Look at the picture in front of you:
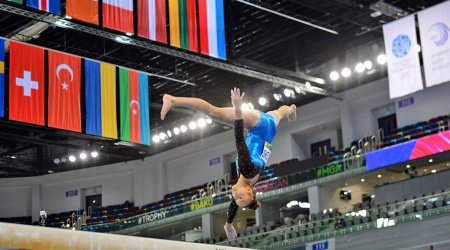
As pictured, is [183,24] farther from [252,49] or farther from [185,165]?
[185,165]

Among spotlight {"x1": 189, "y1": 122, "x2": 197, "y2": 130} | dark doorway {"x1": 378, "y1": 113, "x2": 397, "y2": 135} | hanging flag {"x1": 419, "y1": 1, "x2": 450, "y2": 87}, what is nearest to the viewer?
hanging flag {"x1": 419, "y1": 1, "x2": 450, "y2": 87}

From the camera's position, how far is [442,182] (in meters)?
22.1

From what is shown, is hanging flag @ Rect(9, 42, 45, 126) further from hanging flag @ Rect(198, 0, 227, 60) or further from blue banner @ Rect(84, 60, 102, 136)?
hanging flag @ Rect(198, 0, 227, 60)

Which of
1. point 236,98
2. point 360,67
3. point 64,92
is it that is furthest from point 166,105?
point 360,67

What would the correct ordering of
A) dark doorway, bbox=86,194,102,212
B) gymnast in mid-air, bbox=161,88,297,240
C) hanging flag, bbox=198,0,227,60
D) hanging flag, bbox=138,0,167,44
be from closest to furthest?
gymnast in mid-air, bbox=161,88,297,240
hanging flag, bbox=138,0,167,44
hanging flag, bbox=198,0,227,60
dark doorway, bbox=86,194,102,212

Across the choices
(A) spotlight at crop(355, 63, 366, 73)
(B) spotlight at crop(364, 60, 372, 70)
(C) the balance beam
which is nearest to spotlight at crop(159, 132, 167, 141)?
(A) spotlight at crop(355, 63, 366, 73)

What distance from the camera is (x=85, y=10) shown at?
16906 millimetres

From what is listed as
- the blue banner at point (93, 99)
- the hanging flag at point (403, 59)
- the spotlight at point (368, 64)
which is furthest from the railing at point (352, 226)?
the blue banner at point (93, 99)

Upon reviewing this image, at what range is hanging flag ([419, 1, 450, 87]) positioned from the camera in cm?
1914

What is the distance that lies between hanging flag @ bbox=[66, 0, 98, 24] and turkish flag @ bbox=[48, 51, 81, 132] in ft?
7.52

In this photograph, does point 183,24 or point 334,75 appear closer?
point 183,24

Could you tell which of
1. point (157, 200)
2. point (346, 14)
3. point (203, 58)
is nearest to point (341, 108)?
point (346, 14)

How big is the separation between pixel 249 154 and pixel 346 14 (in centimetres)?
1550

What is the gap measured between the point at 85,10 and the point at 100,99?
3.23 meters
